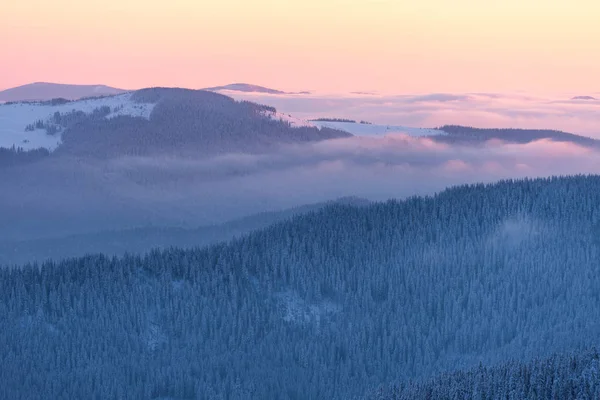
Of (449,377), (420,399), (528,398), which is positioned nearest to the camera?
(528,398)

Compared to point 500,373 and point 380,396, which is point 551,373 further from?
point 380,396

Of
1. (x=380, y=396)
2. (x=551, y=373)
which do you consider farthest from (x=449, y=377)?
(x=551, y=373)

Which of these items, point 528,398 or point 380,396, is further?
point 380,396

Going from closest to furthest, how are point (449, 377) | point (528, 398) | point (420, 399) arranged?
1. point (528, 398)
2. point (420, 399)
3. point (449, 377)

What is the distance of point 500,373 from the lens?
589 feet

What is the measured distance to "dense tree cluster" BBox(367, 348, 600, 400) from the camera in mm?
159875

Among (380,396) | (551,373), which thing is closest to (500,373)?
(551,373)

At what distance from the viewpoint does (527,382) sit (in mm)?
169000

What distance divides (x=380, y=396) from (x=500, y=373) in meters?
26.3

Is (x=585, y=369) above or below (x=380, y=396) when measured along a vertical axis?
above

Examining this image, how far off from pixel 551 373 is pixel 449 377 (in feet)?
87.2

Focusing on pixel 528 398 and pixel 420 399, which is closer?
pixel 528 398

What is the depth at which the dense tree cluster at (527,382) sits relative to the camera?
160 meters

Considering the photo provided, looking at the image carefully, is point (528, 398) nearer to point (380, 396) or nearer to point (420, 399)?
point (420, 399)
